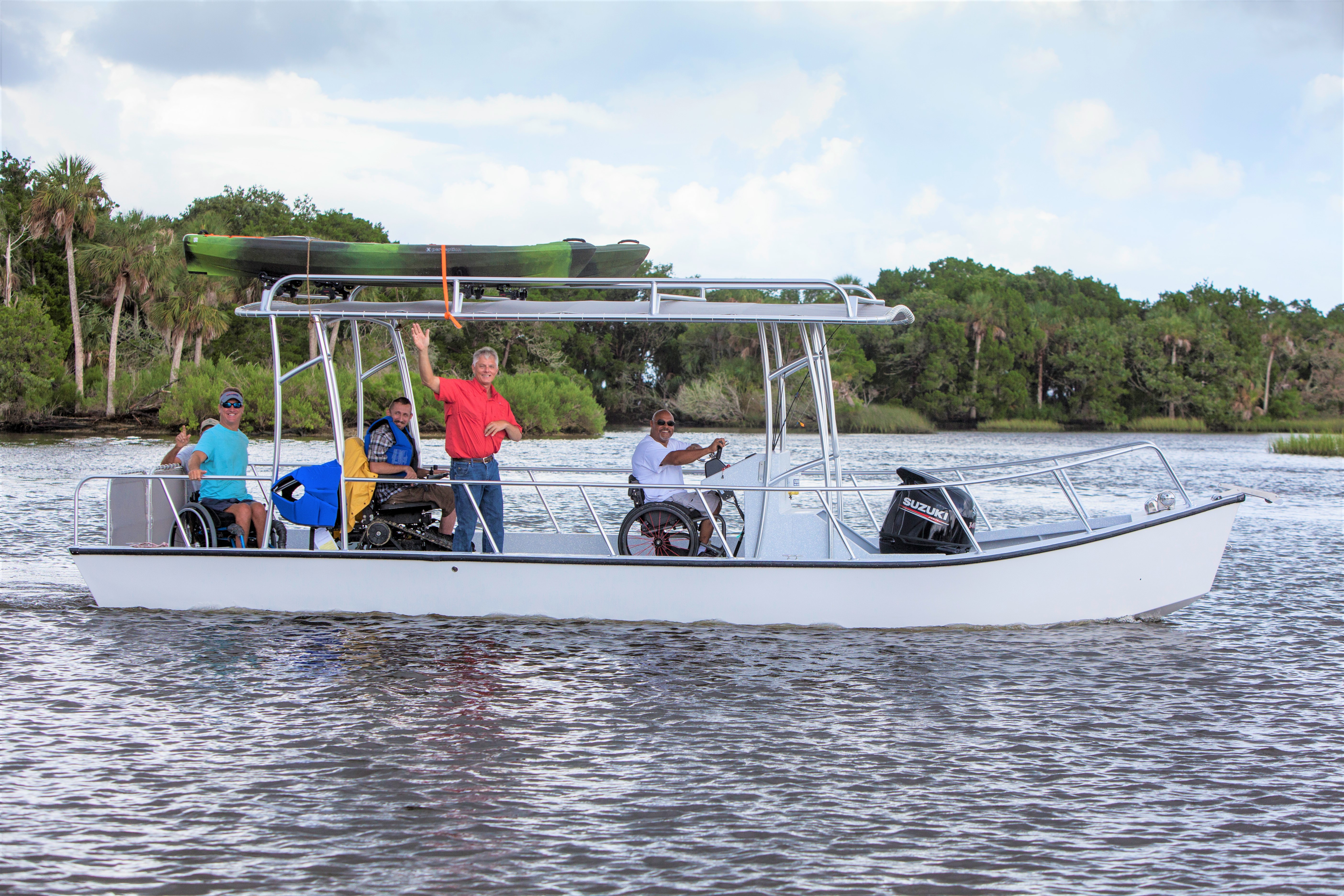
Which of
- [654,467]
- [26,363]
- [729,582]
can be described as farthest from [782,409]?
[26,363]

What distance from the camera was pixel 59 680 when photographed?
25.2 feet

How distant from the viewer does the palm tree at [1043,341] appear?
252 feet

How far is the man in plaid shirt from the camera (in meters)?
9.08

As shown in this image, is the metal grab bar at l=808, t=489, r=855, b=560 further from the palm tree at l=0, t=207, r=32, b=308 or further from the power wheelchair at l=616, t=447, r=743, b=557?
the palm tree at l=0, t=207, r=32, b=308

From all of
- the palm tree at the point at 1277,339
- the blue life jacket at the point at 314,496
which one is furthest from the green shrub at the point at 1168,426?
the blue life jacket at the point at 314,496

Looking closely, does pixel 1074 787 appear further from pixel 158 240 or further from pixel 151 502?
pixel 158 240

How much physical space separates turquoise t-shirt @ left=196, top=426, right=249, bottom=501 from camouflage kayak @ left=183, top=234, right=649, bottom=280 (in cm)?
140

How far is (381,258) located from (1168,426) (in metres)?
67.6

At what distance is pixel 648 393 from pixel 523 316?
57.6 meters

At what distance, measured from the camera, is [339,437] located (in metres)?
8.68

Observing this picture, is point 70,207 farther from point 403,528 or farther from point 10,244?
point 403,528

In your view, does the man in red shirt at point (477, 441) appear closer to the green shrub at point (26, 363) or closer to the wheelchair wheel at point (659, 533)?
the wheelchair wheel at point (659, 533)

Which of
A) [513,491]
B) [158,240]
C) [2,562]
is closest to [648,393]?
[158,240]

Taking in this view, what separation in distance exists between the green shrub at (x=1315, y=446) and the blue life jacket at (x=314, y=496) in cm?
3623
